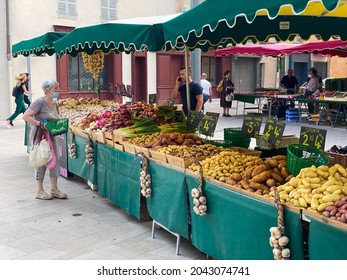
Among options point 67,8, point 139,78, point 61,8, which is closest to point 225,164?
point 61,8

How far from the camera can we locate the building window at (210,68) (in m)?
25.7

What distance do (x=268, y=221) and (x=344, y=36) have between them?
4.59 m

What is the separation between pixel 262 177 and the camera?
4.04 meters

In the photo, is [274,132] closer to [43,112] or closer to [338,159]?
[338,159]

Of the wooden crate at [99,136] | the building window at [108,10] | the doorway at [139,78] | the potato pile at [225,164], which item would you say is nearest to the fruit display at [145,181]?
the potato pile at [225,164]

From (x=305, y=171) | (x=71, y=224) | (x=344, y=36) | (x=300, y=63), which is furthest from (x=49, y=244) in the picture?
(x=300, y=63)

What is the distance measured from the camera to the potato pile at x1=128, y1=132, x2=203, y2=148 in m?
5.68

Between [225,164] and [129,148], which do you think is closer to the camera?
[225,164]

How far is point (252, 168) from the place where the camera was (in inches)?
170

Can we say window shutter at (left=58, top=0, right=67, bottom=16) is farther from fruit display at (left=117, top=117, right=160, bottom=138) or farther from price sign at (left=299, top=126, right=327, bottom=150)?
price sign at (left=299, top=126, right=327, bottom=150)

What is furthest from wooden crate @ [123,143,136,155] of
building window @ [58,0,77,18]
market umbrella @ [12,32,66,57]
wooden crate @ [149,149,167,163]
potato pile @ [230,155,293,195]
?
building window @ [58,0,77,18]

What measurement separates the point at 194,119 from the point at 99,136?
54.3 inches

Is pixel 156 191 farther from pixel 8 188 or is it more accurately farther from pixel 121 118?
pixel 8 188

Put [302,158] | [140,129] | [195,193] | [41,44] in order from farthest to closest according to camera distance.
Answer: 1. [41,44]
2. [140,129]
3. [195,193]
4. [302,158]
